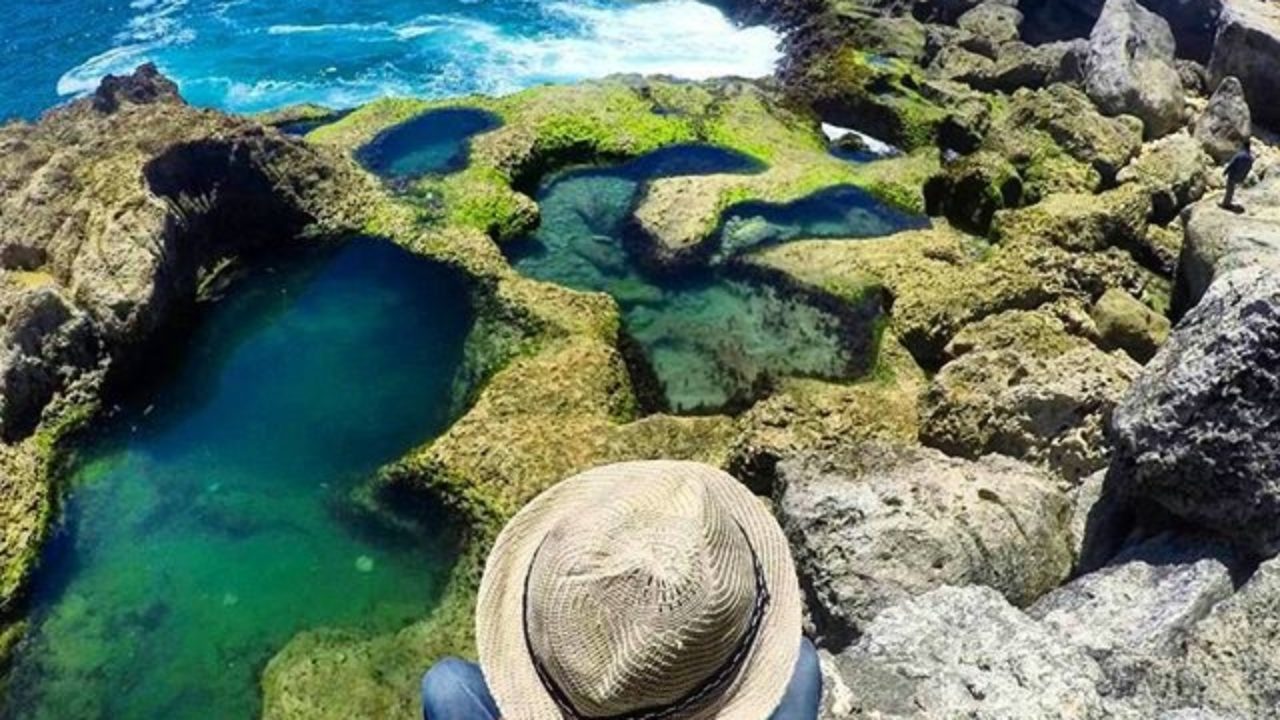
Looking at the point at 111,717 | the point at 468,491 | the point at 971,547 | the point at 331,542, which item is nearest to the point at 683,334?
the point at 468,491

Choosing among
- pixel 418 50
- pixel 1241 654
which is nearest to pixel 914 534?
pixel 1241 654

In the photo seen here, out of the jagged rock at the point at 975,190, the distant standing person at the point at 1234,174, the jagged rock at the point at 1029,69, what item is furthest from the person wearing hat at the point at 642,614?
the jagged rock at the point at 1029,69

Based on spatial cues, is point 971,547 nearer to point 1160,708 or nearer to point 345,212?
point 1160,708

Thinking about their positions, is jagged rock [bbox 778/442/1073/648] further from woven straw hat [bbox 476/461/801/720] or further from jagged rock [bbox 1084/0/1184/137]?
jagged rock [bbox 1084/0/1184/137]

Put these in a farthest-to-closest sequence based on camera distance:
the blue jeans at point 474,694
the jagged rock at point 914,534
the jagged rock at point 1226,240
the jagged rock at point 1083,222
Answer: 1. the jagged rock at point 1083,222
2. the jagged rock at point 1226,240
3. the jagged rock at point 914,534
4. the blue jeans at point 474,694

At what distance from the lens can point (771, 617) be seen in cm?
537

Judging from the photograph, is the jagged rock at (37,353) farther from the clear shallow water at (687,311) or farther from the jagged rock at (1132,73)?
the jagged rock at (1132,73)

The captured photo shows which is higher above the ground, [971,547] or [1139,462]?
[1139,462]

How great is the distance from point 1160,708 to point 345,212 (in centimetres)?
2003

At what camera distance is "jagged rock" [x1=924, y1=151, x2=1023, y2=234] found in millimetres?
23688

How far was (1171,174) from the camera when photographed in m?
23.9

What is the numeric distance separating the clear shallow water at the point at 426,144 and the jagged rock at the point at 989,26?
15804 mm

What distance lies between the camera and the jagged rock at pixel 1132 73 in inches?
1075

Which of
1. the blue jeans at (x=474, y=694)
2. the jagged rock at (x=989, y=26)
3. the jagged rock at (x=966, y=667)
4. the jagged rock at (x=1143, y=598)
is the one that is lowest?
the jagged rock at (x=989, y=26)
